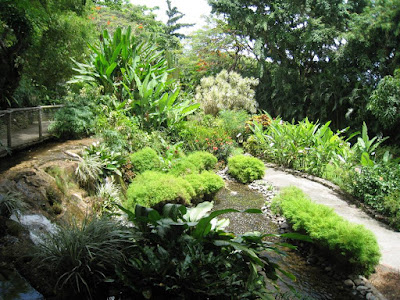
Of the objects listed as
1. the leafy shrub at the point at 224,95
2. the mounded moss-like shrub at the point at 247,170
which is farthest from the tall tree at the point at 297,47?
the mounded moss-like shrub at the point at 247,170

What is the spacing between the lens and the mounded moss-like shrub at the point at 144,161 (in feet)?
19.3

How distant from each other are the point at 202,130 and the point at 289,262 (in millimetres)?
5411

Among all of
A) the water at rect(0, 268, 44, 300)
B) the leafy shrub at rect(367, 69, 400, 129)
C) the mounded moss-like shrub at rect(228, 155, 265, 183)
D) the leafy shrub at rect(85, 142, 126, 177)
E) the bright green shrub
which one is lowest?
the mounded moss-like shrub at rect(228, 155, 265, 183)

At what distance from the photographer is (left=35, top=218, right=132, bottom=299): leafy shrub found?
230 centimetres

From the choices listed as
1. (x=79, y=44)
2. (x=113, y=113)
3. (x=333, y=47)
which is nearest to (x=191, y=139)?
(x=113, y=113)

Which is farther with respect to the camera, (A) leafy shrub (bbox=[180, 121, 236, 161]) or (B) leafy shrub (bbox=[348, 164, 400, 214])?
(A) leafy shrub (bbox=[180, 121, 236, 161])

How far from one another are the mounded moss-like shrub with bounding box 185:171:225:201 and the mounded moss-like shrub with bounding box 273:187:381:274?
1744mm

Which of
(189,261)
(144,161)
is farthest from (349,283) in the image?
(144,161)

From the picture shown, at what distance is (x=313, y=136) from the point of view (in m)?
8.39

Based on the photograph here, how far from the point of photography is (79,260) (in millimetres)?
2318

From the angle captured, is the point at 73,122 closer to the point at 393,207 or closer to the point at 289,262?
the point at 289,262

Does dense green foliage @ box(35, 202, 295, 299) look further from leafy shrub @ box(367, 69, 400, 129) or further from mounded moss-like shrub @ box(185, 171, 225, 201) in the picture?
leafy shrub @ box(367, 69, 400, 129)

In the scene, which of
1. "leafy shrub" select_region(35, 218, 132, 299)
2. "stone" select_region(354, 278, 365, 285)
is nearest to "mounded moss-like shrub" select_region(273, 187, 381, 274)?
"stone" select_region(354, 278, 365, 285)

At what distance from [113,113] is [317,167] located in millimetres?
5646
